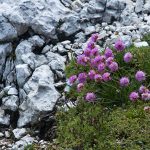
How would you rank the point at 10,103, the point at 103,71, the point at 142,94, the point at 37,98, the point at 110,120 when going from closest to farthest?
the point at 142,94
the point at 110,120
the point at 103,71
the point at 37,98
the point at 10,103

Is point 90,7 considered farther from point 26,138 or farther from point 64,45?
point 26,138

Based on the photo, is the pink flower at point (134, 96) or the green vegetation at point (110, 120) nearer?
the green vegetation at point (110, 120)

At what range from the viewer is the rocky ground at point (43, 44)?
8438mm

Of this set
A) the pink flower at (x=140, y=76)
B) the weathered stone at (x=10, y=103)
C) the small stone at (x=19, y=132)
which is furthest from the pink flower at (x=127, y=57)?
the weathered stone at (x=10, y=103)

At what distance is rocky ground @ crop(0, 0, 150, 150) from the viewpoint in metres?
8.44

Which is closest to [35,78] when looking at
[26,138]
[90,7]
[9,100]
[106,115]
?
[9,100]

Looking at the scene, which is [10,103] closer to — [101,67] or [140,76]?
[101,67]

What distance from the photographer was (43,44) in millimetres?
10055

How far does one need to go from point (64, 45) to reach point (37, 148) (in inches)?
115

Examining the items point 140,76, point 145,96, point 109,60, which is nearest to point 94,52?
point 109,60

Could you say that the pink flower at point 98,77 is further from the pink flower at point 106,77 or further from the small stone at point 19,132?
the small stone at point 19,132

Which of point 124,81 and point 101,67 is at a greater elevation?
point 101,67

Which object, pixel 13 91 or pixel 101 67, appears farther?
pixel 13 91

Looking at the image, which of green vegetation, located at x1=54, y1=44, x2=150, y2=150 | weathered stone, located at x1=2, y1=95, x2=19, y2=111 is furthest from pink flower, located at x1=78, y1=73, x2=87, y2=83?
weathered stone, located at x1=2, y1=95, x2=19, y2=111
